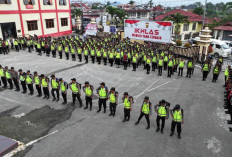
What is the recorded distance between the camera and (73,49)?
59.7 feet

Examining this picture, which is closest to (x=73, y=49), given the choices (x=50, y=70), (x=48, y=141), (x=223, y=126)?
(x=50, y=70)

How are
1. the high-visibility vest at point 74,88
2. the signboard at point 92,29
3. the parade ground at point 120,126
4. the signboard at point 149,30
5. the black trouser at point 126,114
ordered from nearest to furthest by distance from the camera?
the parade ground at point 120,126
the black trouser at point 126,114
the high-visibility vest at point 74,88
the signboard at point 149,30
the signboard at point 92,29

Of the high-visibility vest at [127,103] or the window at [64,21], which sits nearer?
the high-visibility vest at [127,103]

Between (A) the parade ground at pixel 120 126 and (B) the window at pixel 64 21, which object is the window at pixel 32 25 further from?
(A) the parade ground at pixel 120 126

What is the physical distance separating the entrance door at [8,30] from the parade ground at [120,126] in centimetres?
1682

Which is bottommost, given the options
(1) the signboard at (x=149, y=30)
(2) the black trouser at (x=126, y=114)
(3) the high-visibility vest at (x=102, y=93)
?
(2) the black trouser at (x=126, y=114)

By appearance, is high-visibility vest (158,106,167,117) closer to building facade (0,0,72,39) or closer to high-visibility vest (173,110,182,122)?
high-visibility vest (173,110,182,122)

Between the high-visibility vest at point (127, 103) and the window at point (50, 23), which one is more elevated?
the window at point (50, 23)

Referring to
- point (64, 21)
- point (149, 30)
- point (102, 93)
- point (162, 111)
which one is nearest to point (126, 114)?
point (102, 93)

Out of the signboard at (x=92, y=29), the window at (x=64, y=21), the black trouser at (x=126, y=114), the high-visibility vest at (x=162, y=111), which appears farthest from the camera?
the window at (x=64, y=21)

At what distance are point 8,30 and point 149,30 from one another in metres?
19.3

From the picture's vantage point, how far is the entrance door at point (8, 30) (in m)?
25.4

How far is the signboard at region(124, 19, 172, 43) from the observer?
17812 mm

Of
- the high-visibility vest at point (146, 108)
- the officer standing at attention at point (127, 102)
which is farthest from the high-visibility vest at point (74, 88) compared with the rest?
the high-visibility vest at point (146, 108)
